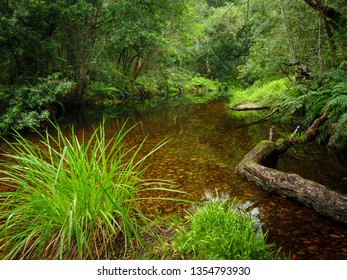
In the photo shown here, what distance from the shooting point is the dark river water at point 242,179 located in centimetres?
298

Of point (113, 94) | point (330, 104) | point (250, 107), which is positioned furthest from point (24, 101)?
point (113, 94)

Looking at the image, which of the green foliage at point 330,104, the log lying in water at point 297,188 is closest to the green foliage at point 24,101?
the log lying in water at point 297,188

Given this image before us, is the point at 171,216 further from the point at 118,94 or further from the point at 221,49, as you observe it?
the point at 221,49

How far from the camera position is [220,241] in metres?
2.47

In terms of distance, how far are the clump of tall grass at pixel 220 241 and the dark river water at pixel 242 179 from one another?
1.56ft

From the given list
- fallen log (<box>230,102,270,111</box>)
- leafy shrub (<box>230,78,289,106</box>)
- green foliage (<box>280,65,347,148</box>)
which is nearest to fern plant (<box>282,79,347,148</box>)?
green foliage (<box>280,65,347,148</box>)

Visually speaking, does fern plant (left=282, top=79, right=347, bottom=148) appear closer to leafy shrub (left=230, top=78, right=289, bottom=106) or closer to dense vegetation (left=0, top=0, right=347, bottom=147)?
dense vegetation (left=0, top=0, right=347, bottom=147)

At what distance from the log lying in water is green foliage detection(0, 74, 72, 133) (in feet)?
21.3

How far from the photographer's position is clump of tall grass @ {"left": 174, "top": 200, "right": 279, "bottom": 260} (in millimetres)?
2365

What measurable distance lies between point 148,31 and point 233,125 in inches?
383

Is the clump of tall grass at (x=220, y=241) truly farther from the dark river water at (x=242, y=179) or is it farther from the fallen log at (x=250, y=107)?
the fallen log at (x=250, y=107)

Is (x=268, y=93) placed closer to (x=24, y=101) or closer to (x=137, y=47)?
(x=24, y=101)

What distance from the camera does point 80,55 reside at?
47.7 feet

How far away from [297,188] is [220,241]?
1.80 metres
